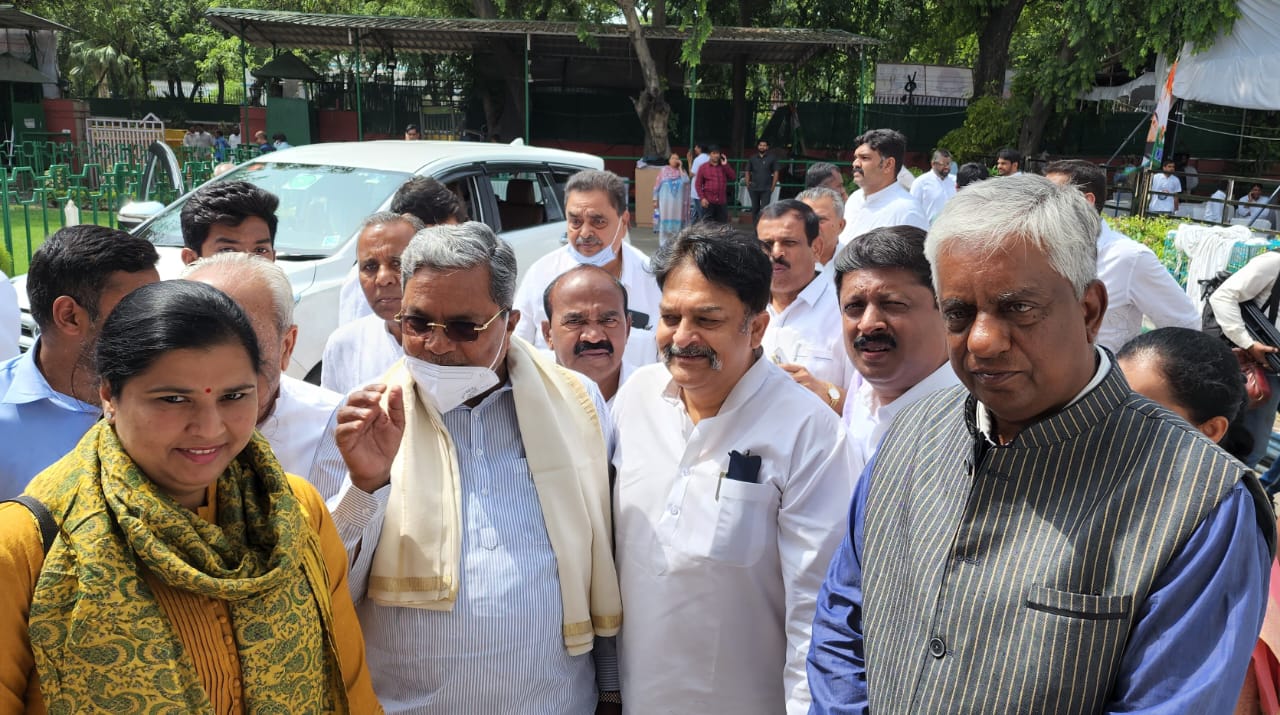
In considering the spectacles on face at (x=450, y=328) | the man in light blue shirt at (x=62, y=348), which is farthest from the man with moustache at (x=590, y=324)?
the man in light blue shirt at (x=62, y=348)

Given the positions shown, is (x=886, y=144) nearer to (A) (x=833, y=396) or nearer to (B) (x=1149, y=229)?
(A) (x=833, y=396)

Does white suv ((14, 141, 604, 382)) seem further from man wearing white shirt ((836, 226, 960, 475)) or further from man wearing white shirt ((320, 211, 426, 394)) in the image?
man wearing white shirt ((836, 226, 960, 475))

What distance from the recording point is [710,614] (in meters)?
2.35

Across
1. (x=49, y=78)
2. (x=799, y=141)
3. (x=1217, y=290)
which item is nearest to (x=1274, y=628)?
(x=1217, y=290)

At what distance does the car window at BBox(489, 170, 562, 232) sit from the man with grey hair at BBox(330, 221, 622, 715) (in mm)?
5209

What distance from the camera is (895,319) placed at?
2.84m

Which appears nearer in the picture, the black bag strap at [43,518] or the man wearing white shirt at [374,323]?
the black bag strap at [43,518]

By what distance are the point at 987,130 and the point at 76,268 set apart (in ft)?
65.0

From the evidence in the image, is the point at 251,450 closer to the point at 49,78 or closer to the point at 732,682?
the point at 732,682

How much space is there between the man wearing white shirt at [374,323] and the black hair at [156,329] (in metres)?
1.47

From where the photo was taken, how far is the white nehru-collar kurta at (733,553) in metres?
2.31

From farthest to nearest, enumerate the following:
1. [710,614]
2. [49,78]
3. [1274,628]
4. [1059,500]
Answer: [49,78] < [710,614] < [1274,628] < [1059,500]

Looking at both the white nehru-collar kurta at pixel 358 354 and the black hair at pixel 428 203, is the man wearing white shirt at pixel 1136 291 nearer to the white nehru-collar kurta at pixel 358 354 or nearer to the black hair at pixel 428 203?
the black hair at pixel 428 203

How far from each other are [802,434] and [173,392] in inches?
54.1
